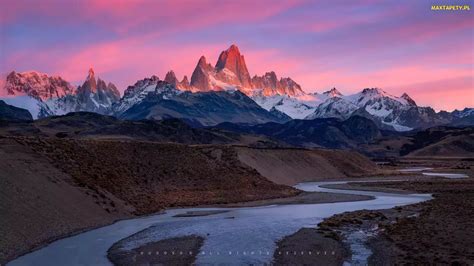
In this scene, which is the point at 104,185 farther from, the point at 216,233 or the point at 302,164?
the point at 302,164

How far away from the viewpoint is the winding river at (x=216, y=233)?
137 ft

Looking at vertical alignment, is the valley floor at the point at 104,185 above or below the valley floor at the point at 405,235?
above

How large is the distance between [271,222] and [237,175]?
40.6m

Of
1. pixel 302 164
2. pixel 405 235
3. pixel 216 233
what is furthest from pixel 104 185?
pixel 302 164

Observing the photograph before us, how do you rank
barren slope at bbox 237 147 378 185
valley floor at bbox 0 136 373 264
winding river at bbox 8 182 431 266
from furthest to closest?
barren slope at bbox 237 147 378 185, valley floor at bbox 0 136 373 264, winding river at bbox 8 182 431 266

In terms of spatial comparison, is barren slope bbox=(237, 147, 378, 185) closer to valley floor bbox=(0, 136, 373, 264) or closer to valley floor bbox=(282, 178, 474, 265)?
valley floor bbox=(0, 136, 373, 264)

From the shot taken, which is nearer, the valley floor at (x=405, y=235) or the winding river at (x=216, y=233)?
the valley floor at (x=405, y=235)

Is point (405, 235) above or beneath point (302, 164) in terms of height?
above

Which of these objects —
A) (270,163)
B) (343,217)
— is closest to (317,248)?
(343,217)

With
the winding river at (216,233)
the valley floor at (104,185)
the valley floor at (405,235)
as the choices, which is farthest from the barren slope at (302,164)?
the valley floor at (405,235)

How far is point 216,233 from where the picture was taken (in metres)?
54.5

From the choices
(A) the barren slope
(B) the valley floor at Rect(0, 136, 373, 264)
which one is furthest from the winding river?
(A) the barren slope

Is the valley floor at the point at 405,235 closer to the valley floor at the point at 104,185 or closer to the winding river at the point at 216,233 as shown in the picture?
the winding river at the point at 216,233

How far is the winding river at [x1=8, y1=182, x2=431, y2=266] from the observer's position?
4188cm
